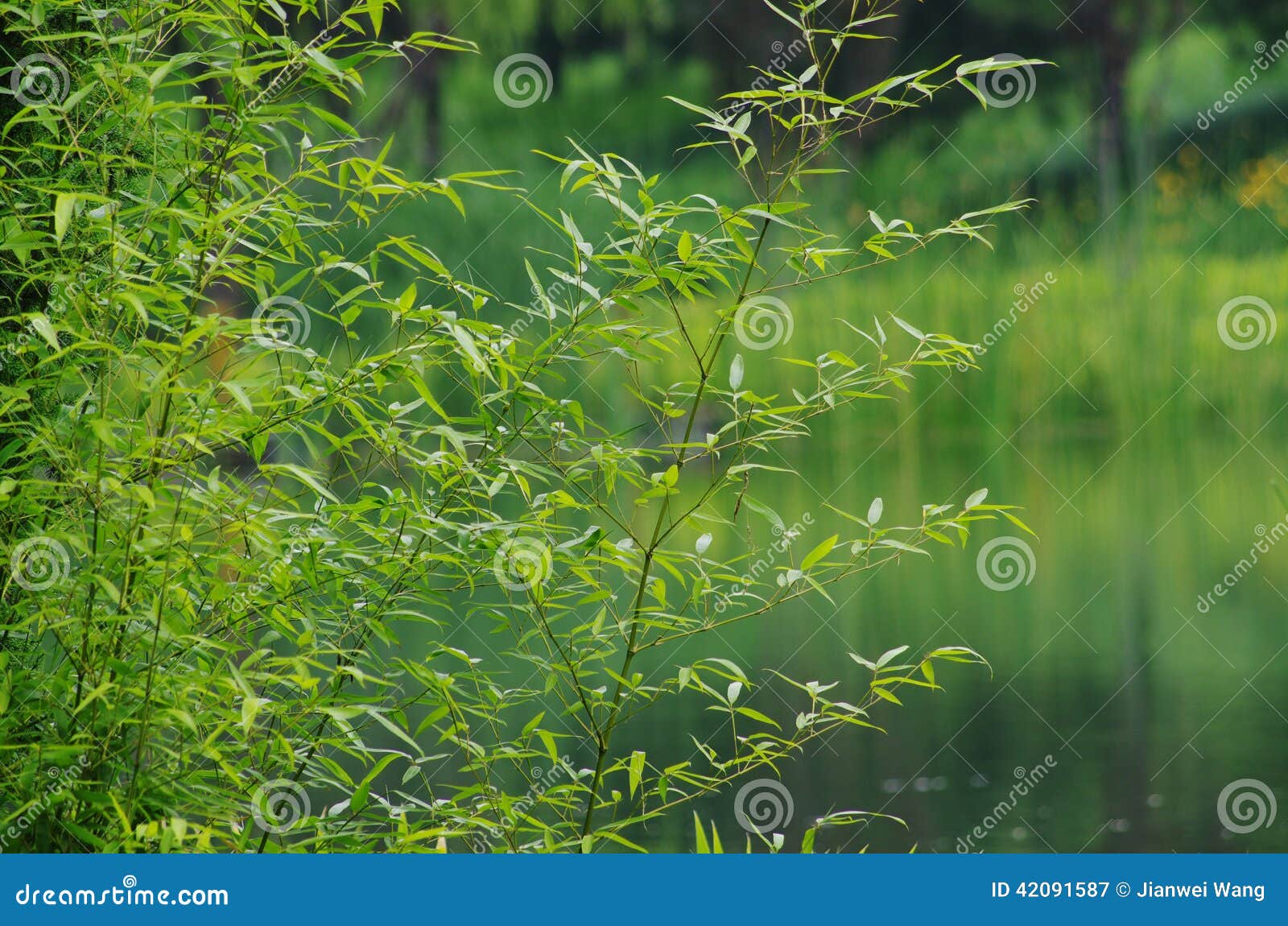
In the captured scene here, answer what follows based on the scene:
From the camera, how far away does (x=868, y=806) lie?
13.9ft

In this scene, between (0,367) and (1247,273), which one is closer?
(0,367)

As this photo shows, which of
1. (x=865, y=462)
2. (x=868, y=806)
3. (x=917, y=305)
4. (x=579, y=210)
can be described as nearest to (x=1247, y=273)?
(x=917, y=305)

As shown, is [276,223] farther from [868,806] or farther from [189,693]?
[868,806]

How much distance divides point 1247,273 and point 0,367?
1129cm
